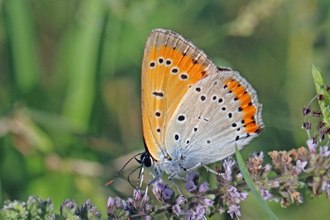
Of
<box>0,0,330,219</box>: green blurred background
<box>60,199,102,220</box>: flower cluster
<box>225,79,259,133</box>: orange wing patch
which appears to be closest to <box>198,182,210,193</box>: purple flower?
<box>225,79,259,133</box>: orange wing patch

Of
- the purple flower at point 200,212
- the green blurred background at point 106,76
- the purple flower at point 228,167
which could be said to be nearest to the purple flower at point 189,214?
the purple flower at point 200,212

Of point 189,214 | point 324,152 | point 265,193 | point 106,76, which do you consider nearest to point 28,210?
point 189,214

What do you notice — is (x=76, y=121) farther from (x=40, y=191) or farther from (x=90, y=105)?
(x=40, y=191)

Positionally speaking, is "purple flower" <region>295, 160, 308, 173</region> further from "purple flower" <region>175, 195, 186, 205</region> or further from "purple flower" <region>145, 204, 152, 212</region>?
"purple flower" <region>145, 204, 152, 212</region>

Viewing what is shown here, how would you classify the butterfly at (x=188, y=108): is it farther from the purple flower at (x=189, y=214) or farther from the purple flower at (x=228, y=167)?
the purple flower at (x=189, y=214)

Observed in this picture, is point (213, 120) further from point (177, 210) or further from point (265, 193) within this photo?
point (177, 210)

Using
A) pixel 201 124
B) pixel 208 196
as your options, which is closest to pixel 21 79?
pixel 201 124

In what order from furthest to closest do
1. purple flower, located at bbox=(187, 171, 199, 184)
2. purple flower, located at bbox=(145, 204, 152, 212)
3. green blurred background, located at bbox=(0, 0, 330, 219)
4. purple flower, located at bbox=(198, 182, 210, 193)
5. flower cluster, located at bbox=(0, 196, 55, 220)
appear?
green blurred background, located at bbox=(0, 0, 330, 219), purple flower, located at bbox=(187, 171, 199, 184), purple flower, located at bbox=(198, 182, 210, 193), purple flower, located at bbox=(145, 204, 152, 212), flower cluster, located at bbox=(0, 196, 55, 220)
